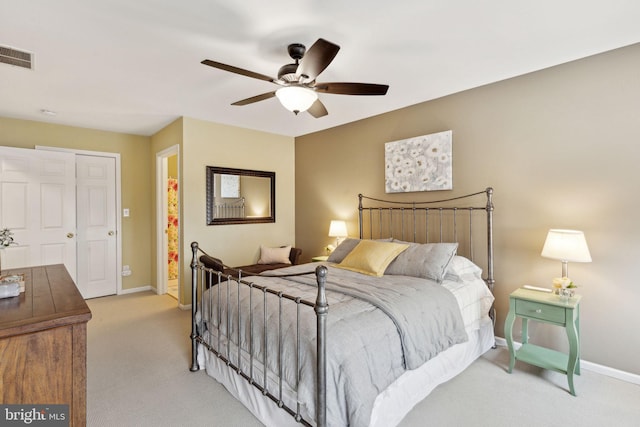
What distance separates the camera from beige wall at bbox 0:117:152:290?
15.4 ft

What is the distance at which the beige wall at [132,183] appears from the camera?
15.4 feet

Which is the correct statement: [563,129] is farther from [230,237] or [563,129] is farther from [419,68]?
[230,237]

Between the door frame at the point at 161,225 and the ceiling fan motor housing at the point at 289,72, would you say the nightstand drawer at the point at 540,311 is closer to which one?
the ceiling fan motor housing at the point at 289,72

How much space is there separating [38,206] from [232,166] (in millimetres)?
2518

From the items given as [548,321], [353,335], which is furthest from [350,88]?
[548,321]

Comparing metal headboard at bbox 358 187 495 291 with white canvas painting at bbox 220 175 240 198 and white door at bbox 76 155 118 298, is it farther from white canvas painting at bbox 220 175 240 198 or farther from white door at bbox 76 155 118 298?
white door at bbox 76 155 118 298

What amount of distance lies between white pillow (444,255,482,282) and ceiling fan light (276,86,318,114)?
185cm

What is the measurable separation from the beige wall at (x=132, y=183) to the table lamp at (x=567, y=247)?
537cm

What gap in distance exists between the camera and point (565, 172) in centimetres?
270

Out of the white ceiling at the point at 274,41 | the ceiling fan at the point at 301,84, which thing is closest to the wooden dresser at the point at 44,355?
the ceiling fan at the point at 301,84

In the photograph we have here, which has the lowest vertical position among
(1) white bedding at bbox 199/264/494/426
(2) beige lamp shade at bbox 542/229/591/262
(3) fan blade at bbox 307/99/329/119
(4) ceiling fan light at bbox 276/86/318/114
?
(1) white bedding at bbox 199/264/494/426

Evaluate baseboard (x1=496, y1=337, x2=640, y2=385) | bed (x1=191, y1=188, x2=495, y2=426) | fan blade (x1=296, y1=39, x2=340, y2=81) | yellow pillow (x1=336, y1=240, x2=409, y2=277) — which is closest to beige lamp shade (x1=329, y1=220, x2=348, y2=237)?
bed (x1=191, y1=188, x2=495, y2=426)

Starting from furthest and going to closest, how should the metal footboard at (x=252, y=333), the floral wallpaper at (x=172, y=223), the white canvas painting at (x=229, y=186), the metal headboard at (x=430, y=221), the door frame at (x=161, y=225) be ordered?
1. the floral wallpaper at (x=172, y=223)
2. the door frame at (x=161, y=225)
3. the white canvas painting at (x=229, y=186)
4. the metal headboard at (x=430, y=221)
5. the metal footboard at (x=252, y=333)

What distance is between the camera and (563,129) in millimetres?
2703
